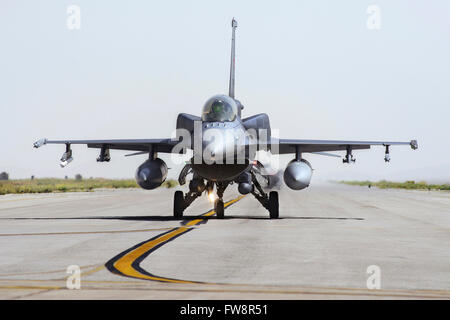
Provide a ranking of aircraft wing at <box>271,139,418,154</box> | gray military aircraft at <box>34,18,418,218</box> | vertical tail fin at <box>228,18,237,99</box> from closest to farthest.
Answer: gray military aircraft at <box>34,18,418,218</box> → aircraft wing at <box>271,139,418,154</box> → vertical tail fin at <box>228,18,237,99</box>

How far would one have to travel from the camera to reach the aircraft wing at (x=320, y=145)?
23.1 meters

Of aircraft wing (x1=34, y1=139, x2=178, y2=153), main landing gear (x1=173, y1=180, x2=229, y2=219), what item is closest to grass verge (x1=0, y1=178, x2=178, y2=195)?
aircraft wing (x1=34, y1=139, x2=178, y2=153)

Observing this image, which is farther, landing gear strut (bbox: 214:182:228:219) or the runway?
landing gear strut (bbox: 214:182:228:219)

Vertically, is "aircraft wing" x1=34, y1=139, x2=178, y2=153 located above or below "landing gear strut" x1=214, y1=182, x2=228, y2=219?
above

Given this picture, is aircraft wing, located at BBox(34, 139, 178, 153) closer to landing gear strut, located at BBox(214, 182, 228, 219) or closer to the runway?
landing gear strut, located at BBox(214, 182, 228, 219)

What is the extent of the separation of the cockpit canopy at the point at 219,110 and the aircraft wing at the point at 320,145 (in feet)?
8.22

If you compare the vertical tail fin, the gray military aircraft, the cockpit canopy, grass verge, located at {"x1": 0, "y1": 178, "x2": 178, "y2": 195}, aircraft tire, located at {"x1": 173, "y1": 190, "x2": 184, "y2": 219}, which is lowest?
grass verge, located at {"x1": 0, "y1": 178, "x2": 178, "y2": 195}

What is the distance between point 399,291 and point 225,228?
10092mm

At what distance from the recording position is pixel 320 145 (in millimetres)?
24406

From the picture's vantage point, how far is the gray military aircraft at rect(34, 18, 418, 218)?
19.8 meters

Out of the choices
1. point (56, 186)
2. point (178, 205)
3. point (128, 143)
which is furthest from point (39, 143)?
point (56, 186)

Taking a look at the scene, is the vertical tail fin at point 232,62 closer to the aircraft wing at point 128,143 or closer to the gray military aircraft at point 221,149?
the gray military aircraft at point 221,149

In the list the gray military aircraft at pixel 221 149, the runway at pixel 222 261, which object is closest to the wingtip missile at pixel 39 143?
the gray military aircraft at pixel 221 149

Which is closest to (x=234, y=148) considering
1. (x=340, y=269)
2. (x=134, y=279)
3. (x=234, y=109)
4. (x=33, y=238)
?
(x=234, y=109)
